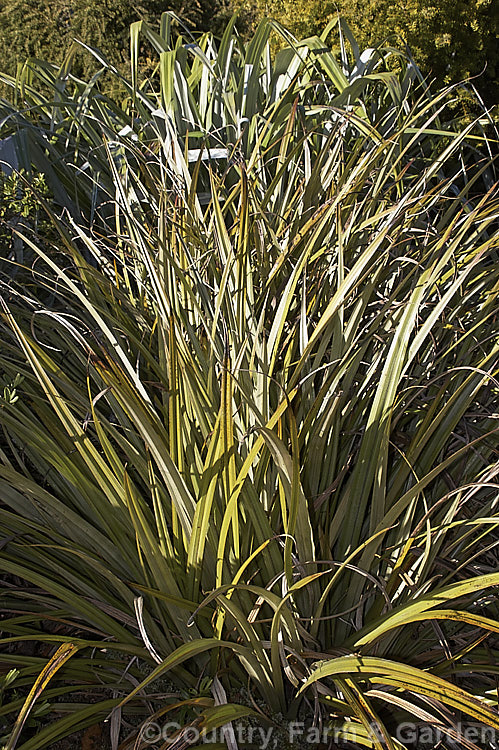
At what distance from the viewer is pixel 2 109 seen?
2414 mm

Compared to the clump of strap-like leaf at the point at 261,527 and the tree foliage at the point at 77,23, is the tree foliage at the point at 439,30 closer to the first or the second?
the clump of strap-like leaf at the point at 261,527

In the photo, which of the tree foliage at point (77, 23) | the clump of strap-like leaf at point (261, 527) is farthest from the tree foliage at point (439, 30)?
the tree foliage at point (77, 23)

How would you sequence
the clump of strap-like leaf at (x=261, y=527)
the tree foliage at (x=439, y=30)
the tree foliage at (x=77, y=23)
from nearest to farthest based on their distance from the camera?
1. the clump of strap-like leaf at (x=261, y=527)
2. the tree foliage at (x=439, y=30)
3. the tree foliage at (x=77, y=23)

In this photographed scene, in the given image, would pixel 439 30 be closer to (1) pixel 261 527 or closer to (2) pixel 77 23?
(1) pixel 261 527

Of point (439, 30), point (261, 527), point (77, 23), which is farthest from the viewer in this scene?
point (77, 23)

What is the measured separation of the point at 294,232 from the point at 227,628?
3.11 ft

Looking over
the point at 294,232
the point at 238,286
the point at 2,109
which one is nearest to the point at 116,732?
the point at 238,286

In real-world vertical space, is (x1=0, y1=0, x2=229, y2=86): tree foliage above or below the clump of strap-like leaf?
above

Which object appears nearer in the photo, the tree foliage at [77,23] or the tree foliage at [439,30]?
the tree foliage at [439,30]

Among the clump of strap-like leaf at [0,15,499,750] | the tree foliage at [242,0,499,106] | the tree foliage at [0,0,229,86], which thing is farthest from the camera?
the tree foliage at [0,0,229,86]

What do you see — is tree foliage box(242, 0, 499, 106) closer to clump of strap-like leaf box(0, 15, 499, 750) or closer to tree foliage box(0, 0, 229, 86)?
clump of strap-like leaf box(0, 15, 499, 750)

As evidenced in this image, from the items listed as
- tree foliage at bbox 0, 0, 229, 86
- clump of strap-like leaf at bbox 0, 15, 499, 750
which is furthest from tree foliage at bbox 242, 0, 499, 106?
tree foliage at bbox 0, 0, 229, 86

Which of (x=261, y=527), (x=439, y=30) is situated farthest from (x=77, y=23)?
(x=261, y=527)

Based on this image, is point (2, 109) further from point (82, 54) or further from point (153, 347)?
point (82, 54)
